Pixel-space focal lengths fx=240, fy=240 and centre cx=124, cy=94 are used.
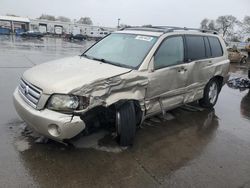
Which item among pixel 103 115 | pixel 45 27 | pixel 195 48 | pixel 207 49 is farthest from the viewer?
pixel 45 27

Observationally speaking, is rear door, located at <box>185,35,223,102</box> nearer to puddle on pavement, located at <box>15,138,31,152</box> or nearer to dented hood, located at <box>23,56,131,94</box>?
dented hood, located at <box>23,56,131,94</box>

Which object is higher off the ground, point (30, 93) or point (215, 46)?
point (215, 46)

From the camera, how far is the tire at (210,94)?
19.1ft

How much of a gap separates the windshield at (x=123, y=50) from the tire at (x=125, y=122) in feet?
2.40

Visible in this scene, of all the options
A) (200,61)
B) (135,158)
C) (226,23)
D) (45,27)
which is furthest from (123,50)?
(226,23)

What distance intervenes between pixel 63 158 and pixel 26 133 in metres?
1.00

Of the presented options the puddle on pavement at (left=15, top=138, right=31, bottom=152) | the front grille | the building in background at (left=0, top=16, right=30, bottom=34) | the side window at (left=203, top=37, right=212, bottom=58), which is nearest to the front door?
the side window at (left=203, top=37, right=212, bottom=58)

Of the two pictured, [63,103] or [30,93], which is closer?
[63,103]

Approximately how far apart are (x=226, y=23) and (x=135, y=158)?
70.5 m

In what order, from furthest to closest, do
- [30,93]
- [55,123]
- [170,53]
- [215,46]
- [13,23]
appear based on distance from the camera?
[13,23], [215,46], [170,53], [30,93], [55,123]

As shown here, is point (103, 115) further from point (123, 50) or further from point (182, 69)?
point (182, 69)

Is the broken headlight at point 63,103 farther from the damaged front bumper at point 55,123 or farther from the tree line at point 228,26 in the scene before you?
the tree line at point 228,26

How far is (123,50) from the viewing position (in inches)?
173

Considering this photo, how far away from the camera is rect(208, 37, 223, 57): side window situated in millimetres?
5786
